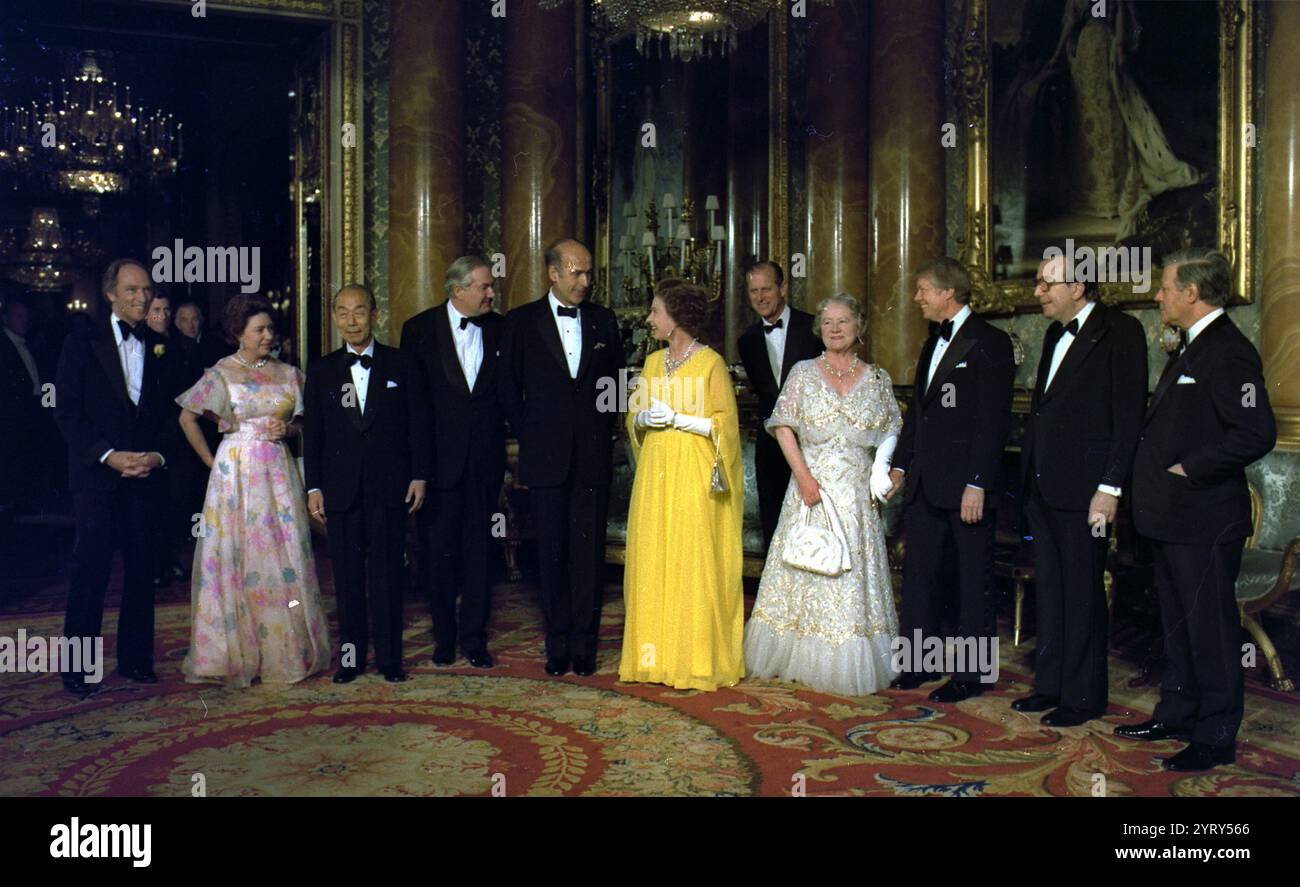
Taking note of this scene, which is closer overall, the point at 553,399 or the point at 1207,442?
the point at 1207,442

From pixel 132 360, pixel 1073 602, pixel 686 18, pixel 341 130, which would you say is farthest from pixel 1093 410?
pixel 341 130

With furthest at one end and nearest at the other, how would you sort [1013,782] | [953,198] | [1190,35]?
[953,198]
[1190,35]
[1013,782]

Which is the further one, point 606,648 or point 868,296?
point 868,296

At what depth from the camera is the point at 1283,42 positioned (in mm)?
5395

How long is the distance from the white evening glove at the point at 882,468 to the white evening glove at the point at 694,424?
0.68m

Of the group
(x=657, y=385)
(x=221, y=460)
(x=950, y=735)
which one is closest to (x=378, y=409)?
(x=221, y=460)

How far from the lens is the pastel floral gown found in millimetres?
5070

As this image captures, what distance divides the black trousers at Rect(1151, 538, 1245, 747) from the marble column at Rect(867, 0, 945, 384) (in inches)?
135

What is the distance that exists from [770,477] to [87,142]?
760 cm

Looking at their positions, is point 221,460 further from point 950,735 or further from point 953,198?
point 953,198

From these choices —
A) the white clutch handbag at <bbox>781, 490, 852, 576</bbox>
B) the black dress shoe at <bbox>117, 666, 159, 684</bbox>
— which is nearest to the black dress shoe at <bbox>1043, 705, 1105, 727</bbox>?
the white clutch handbag at <bbox>781, 490, 852, 576</bbox>

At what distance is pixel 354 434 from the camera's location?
5.02 meters

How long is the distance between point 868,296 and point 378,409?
369 cm

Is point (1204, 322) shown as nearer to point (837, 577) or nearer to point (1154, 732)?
point (1154, 732)
